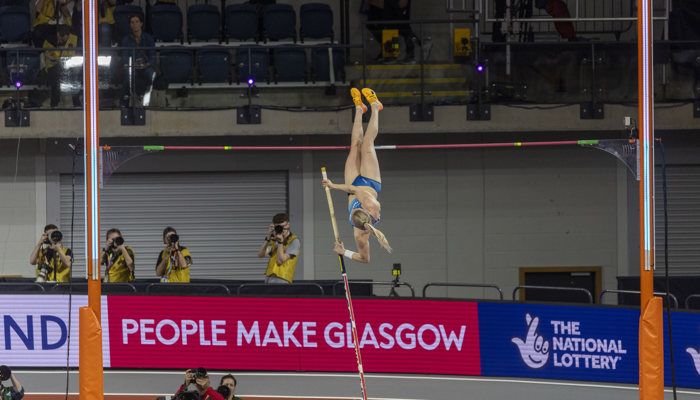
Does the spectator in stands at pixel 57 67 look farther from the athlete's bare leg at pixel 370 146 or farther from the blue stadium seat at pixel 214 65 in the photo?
the athlete's bare leg at pixel 370 146

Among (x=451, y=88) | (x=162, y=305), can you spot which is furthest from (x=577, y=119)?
(x=162, y=305)

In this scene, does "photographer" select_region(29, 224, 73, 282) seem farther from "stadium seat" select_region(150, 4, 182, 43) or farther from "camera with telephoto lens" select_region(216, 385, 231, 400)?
"camera with telephoto lens" select_region(216, 385, 231, 400)

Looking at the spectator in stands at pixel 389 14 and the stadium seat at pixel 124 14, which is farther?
the stadium seat at pixel 124 14

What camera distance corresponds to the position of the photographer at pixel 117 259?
12.5 metres

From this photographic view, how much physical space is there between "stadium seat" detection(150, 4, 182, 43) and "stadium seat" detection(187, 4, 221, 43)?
172mm

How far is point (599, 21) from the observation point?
14.8 metres

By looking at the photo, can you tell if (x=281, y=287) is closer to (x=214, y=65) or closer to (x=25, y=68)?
(x=214, y=65)

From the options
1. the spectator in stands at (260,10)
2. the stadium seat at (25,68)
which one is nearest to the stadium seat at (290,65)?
the spectator in stands at (260,10)

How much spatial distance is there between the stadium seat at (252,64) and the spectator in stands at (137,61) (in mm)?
1212

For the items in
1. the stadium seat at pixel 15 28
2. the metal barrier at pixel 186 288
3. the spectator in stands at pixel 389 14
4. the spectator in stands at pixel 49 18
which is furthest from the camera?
the stadium seat at pixel 15 28

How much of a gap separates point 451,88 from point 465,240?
2977mm

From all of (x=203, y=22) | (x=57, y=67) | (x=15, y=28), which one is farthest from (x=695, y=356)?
(x=15, y=28)

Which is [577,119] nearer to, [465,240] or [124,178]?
[465,240]

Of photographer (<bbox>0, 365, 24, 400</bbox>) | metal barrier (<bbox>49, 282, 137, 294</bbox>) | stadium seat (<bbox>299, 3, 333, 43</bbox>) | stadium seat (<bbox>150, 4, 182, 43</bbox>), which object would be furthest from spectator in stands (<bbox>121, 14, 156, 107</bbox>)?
photographer (<bbox>0, 365, 24, 400</bbox>)
